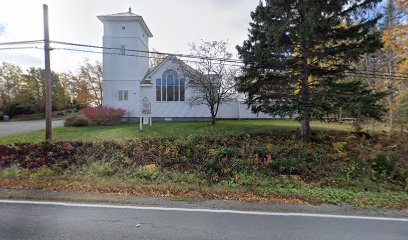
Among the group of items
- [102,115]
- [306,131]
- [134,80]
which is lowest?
[306,131]

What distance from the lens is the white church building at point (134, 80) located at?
24.5 metres

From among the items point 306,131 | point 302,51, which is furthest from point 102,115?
point 302,51

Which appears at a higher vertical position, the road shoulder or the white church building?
the white church building

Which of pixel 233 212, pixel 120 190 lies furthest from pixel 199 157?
pixel 233 212

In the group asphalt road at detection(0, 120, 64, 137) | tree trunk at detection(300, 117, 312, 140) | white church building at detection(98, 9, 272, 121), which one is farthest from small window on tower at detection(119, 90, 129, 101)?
tree trunk at detection(300, 117, 312, 140)

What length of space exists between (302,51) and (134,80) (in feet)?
61.8

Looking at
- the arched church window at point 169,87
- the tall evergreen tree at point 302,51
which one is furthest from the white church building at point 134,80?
the tall evergreen tree at point 302,51

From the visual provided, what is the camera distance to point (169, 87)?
24.9 m

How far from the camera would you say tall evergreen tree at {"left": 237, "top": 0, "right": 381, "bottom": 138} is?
964 centimetres

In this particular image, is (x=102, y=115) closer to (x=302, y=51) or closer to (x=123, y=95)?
(x=123, y=95)

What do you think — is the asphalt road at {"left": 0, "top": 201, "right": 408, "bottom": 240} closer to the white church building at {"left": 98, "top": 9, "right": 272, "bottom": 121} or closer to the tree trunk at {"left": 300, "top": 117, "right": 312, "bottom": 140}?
the tree trunk at {"left": 300, "top": 117, "right": 312, "bottom": 140}

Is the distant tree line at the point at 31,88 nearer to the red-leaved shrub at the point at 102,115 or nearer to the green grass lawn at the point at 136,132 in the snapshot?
the red-leaved shrub at the point at 102,115

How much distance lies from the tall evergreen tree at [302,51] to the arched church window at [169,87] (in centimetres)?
1410

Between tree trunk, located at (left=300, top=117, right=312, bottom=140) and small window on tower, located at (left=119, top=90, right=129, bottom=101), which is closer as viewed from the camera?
tree trunk, located at (left=300, top=117, right=312, bottom=140)
